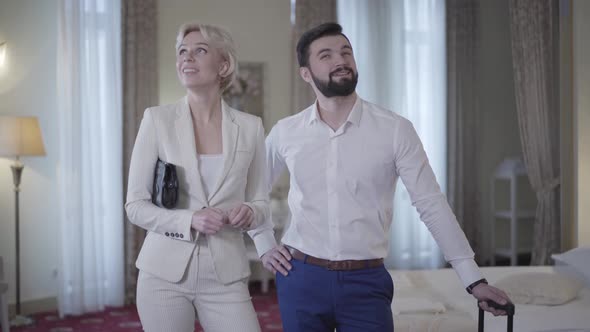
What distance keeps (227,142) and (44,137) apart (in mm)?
3669

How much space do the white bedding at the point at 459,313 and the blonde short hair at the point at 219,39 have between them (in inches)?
57.3

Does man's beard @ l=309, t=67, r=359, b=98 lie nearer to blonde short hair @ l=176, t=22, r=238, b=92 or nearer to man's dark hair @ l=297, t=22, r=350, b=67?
man's dark hair @ l=297, t=22, r=350, b=67

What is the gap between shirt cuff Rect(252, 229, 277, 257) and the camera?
209 centimetres

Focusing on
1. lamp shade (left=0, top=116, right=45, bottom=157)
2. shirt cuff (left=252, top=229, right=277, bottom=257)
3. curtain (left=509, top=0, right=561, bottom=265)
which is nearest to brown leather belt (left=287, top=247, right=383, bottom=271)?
shirt cuff (left=252, top=229, right=277, bottom=257)

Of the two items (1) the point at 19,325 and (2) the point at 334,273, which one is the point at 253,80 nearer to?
(1) the point at 19,325

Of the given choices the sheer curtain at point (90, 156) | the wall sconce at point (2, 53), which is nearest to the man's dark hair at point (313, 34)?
the sheer curtain at point (90, 156)

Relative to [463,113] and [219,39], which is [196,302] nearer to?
[219,39]

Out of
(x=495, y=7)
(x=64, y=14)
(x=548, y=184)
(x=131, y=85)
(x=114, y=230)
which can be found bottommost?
(x=114, y=230)

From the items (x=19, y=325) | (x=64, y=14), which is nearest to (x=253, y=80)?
(x=64, y=14)

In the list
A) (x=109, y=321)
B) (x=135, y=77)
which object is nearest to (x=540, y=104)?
(x=135, y=77)

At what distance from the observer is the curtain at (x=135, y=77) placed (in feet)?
17.3

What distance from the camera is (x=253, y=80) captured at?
5953 mm

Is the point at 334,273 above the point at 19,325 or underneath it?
above

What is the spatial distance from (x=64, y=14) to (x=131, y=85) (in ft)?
2.48
